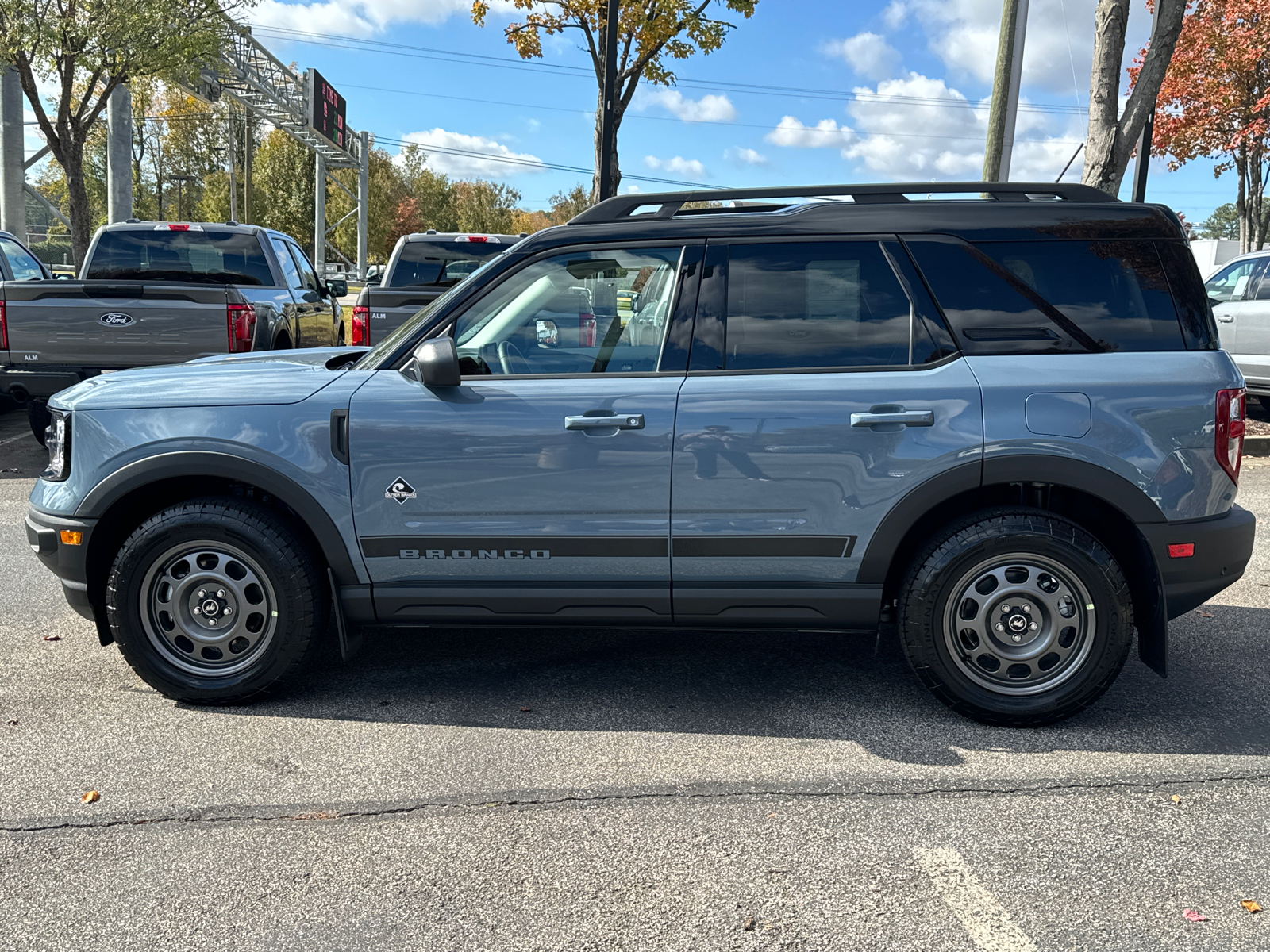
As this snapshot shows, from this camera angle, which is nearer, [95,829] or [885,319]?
[95,829]

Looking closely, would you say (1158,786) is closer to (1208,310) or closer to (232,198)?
(1208,310)

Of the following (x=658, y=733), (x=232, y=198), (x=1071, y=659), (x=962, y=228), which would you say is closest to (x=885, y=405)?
(x=962, y=228)

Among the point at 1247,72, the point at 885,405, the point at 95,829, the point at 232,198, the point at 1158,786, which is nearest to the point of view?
the point at 95,829

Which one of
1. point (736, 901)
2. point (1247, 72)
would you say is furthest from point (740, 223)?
point (1247, 72)

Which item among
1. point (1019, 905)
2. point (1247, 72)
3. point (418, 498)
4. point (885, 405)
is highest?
point (1247, 72)

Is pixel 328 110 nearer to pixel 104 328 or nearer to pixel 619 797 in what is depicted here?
pixel 104 328

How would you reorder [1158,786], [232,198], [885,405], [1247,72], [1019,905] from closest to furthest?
[1019,905] → [1158,786] → [885,405] → [1247,72] → [232,198]

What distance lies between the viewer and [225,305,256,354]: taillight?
29.0ft

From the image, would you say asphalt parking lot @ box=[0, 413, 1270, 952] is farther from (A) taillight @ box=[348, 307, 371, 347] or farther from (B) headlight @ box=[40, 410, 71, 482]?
(A) taillight @ box=[348, 307, 371, 347]

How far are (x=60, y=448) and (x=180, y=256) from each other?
7365 mm

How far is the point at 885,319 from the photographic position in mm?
4152

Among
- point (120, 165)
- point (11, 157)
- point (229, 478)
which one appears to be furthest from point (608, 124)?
point (229, 478)

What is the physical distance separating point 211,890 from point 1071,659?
3003mm

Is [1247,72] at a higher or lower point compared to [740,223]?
higher
